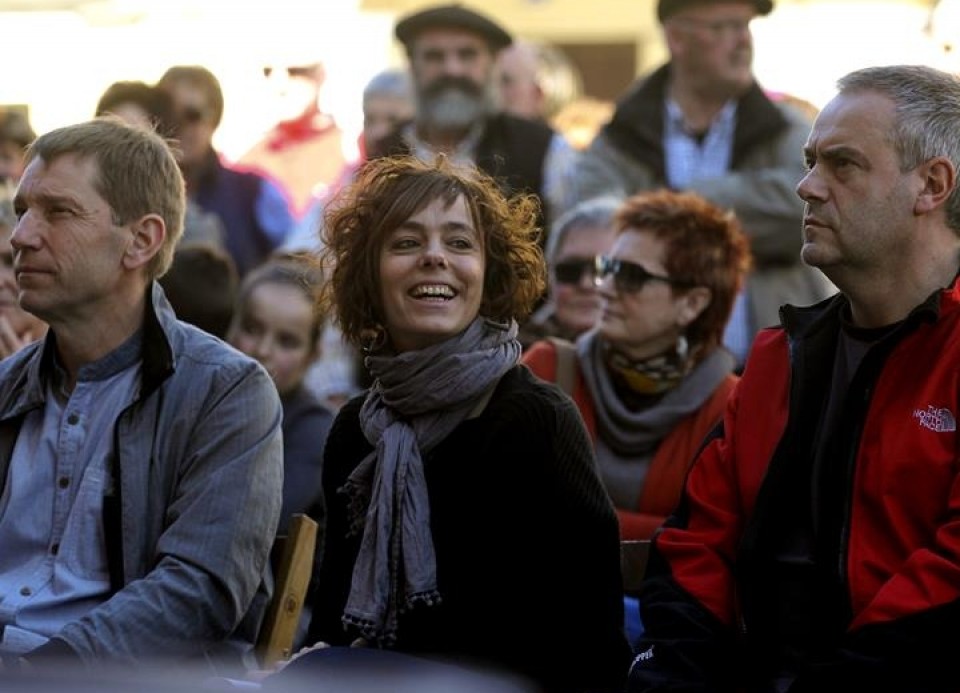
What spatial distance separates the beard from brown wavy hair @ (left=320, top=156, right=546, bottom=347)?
3.68 meters

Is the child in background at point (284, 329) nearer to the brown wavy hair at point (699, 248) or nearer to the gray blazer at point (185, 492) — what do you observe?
the brown wavy hair at point (699, 248)

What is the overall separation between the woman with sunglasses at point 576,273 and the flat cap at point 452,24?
6.53 feet

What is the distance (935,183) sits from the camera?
4660 mm

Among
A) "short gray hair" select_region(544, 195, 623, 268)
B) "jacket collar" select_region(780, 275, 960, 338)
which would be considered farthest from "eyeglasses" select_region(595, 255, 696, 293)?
"jacket collar" select_region(780, 275, 960, 338)

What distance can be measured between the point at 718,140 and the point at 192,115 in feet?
8.97

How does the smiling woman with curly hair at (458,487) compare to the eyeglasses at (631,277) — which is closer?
the smiling woman with curly hair at (458,487)

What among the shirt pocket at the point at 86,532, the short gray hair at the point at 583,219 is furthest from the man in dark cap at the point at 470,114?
the shirt pocket at the point at 86,532

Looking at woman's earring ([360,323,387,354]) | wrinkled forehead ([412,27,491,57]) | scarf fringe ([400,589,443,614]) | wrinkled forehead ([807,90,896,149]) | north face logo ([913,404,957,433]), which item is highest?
wrinkled forehead ([412,27,491,57])

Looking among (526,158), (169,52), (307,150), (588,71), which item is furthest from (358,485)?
(588,71)

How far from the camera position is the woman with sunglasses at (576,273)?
24.6 ft

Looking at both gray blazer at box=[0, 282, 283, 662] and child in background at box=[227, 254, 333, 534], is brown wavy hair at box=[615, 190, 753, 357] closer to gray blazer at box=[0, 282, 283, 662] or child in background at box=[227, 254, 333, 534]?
child in background at box=[227, 254, 333, 534]

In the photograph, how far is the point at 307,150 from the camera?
A: 1141 cm

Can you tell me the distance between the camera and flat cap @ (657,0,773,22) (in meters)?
8.27

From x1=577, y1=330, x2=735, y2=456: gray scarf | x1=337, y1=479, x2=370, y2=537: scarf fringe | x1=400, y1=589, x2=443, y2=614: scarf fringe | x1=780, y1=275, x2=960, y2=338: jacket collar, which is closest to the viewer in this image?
x1=780, y1=275, x2=960, y2=338: jacket collar
